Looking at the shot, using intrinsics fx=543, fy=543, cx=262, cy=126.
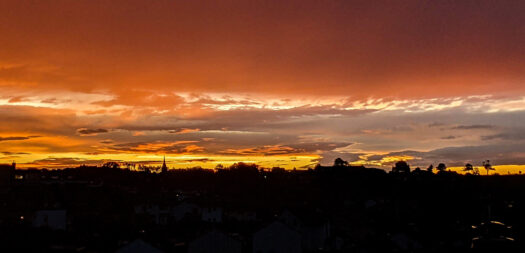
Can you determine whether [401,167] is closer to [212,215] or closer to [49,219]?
[212,215]

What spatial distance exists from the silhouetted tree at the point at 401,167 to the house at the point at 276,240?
136403mm

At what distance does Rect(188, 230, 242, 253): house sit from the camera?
50062 millimetres

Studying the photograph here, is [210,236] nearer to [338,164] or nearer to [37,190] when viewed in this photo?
[37,190]

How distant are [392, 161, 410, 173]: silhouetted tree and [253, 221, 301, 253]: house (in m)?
136

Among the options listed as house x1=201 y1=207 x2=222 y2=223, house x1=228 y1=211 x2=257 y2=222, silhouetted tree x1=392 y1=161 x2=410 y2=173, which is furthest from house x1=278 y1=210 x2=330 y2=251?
silhouetted tree x1=392 y1=161 x2=410 y2=173

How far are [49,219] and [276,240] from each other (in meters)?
34.8

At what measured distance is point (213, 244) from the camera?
50.2 metres

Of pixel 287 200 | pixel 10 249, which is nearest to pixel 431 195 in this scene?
pixel 287 200

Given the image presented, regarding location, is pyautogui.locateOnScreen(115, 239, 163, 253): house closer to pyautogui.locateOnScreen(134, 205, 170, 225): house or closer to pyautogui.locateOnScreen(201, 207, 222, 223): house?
pyautogui.locateOnScreen(201, 207, 222, 223): house

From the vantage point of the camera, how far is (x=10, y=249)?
52875 mm

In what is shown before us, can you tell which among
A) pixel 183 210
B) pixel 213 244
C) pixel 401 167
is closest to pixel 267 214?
pixel 183 210

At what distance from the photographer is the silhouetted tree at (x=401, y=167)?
611 ft

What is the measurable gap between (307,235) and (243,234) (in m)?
8.52

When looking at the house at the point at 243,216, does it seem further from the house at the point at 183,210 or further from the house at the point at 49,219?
the house at the point at 49,219
